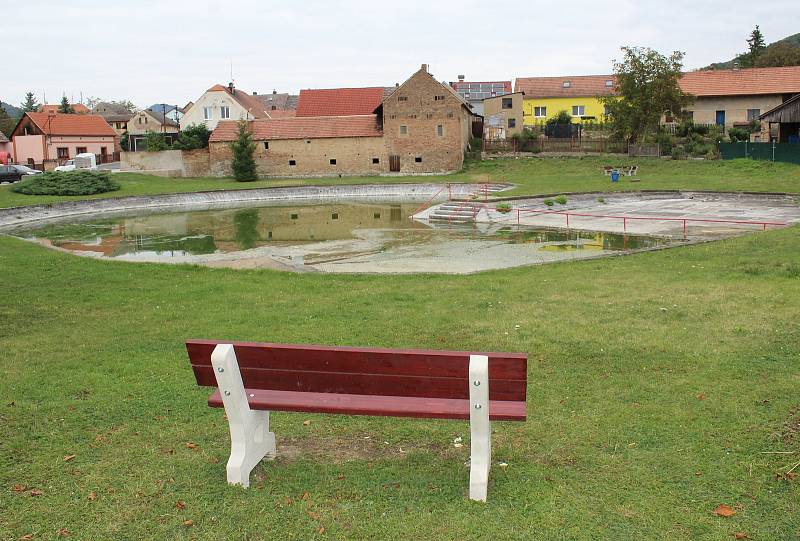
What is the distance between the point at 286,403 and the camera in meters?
5.02

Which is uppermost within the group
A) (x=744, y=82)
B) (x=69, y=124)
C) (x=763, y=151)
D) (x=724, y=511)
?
(x=744, y=82)

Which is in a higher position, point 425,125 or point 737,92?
point 737,92

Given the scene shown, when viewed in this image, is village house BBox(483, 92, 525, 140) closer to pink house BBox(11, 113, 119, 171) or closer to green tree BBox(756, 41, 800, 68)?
pink house BBox(11, 113, 119, 171)

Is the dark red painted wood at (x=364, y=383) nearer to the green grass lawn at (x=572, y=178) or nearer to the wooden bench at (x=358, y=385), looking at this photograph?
the wooden bench at (x=358, y=385)

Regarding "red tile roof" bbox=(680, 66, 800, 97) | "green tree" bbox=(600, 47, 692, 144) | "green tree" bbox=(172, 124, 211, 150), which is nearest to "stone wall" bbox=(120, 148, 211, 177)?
"green tree" bbox=(172, 124, 211, 150)

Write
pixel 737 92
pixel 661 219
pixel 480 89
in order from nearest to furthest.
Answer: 1. pixel 661 219
2. pixel 737 92
3. pixel 480 89

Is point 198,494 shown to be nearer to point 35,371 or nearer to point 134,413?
point 134,413

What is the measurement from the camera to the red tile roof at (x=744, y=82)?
56.2 metres

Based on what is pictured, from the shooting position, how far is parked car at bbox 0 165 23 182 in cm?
4675

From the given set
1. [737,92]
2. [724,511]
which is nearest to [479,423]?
[724,511]

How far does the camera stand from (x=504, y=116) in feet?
211

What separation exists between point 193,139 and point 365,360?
5505cm

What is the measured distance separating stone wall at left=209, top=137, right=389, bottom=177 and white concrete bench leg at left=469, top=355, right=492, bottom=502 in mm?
51104

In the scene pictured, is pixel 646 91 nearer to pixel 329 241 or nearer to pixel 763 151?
pixel 763 151
